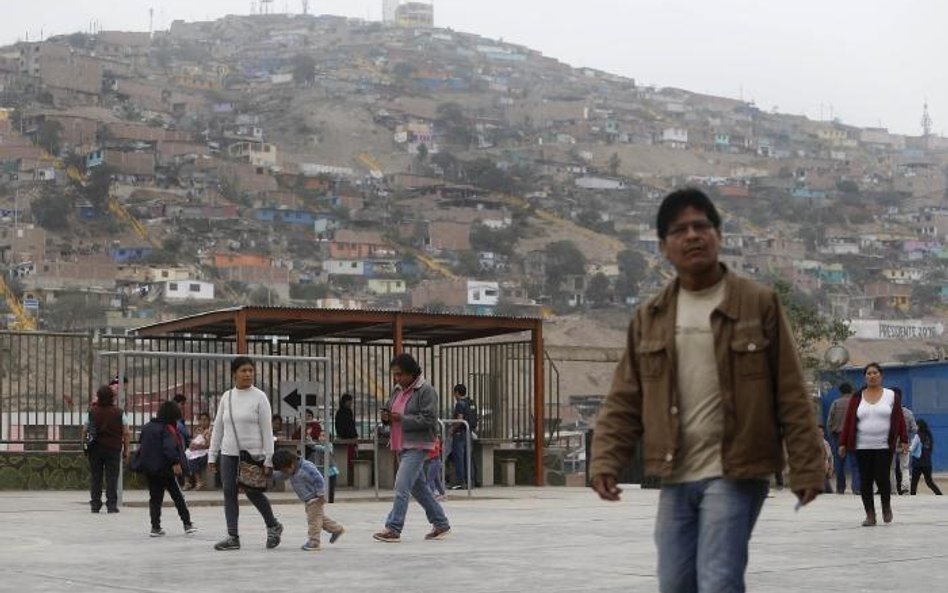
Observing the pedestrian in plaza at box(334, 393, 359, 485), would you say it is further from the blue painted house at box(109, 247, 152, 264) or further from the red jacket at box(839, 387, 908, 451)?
the blue painted house at box(109, 247, 152, 264)

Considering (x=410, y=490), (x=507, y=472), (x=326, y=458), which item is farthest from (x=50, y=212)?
(x=410, y=490)

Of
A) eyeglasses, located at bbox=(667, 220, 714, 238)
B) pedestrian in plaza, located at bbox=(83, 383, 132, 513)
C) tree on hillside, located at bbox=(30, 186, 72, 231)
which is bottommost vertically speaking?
pedestrian in plaza, located at bbox=(83, 383, 132, 513)

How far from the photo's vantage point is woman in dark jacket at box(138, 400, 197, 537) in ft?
53.9

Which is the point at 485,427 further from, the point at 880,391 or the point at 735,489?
the point at 735,489

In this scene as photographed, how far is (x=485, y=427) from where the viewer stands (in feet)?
100

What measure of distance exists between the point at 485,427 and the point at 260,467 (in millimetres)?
16193

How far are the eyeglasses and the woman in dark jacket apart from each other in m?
10.3

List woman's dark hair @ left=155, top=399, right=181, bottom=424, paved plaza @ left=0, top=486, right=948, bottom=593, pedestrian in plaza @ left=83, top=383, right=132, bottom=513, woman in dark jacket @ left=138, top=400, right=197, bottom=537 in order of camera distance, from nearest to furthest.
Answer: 1. paved plaza @ left=0, top=486, right=948, bottom=593
2. woman in dark jacket @ left=138, top=400, right=197, bottom=537
3. woman's dark hair @ left=155, top=399, right=181, bottom=424
4. pedestrian in plaza @ left=83, top=383, right=132, bottom=513

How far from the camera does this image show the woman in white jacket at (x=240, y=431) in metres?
14.5

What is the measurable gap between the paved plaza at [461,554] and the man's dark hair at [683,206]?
470cm

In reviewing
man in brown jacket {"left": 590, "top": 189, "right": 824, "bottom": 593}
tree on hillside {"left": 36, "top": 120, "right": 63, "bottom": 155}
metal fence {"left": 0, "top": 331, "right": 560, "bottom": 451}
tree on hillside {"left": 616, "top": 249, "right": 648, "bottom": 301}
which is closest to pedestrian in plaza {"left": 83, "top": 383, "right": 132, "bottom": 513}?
metal fence {"left": 0, "top": 331, "right": 560, "bottom": 451}

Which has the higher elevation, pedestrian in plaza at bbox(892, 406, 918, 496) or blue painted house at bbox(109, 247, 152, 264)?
blue painted house at bbox(109, 247, 152, 264)

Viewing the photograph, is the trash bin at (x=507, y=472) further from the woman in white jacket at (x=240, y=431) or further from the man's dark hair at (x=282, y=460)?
the man's dark hair at (x=282, y=460)

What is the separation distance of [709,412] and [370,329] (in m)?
22.8
